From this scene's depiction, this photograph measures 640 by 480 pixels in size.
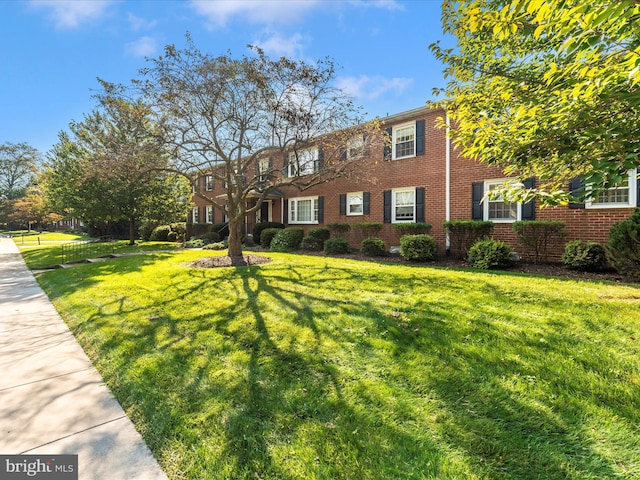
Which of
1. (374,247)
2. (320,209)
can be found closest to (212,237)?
(320,209)

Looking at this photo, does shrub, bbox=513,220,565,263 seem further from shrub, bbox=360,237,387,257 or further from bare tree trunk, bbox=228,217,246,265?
bare tree trunk, bbox=228,217,246,265

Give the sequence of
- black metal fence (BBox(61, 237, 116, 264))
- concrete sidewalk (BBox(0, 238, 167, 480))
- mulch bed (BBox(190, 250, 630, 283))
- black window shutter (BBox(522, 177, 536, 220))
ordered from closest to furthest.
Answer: concrete sidewalk (BBox(0, 238, 167, 480)) → mulch bed (BBox(190, 250, 630, 283)) → black window shutter (BBox(522, 177, 536, 220)) → black metal fence (BBox(61, 237, 116, 264))

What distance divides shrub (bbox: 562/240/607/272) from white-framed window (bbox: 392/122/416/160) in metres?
6.22

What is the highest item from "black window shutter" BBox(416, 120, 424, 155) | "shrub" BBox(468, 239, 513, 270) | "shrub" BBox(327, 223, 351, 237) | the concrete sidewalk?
"black window shutter" BBox(416, 120, 424, 155)

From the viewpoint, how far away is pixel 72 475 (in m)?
1.96

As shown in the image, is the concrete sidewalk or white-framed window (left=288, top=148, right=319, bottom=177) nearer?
the concrete sidewalk

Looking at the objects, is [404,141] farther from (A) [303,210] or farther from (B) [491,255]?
(A) [303,210]

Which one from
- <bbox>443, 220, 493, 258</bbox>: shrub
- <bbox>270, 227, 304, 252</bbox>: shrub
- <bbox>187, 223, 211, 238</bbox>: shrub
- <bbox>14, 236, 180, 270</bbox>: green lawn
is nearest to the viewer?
<bbox>443, 220, 493, 258</bbox>: shrub

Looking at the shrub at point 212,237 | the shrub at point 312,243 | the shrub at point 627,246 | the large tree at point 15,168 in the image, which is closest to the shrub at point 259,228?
the shrub at point 212,237

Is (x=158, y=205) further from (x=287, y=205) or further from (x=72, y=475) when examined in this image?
(x=72, y=475)

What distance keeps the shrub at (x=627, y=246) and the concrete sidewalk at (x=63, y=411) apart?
9.39 metres

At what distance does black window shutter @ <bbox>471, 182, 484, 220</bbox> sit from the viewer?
1059 centimetres

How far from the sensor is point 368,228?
13.1 metres

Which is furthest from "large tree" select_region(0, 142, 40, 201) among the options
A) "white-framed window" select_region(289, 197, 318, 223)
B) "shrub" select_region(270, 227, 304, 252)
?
"shrub" select_region(270, 227, 304, 252)
